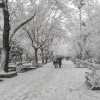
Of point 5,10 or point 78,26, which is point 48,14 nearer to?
point 78,26

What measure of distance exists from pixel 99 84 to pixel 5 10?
26.8 feet

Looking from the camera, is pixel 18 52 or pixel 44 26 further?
pixel 44 26

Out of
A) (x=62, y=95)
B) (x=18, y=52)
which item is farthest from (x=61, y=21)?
(x=62, y=95)

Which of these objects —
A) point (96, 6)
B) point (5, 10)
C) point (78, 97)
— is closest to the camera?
point (78, 97)

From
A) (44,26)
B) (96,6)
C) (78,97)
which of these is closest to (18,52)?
(44,26)

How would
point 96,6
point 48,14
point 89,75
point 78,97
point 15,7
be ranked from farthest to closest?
point 48,14 < point 96,6 < point 15,7 < point 89,75 < point 78,97

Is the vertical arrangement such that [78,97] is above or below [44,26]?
below

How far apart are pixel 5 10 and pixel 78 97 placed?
8.17 m

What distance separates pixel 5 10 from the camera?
403 inches

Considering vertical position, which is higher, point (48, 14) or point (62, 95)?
point (48, 14)

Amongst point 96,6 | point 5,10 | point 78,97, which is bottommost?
point 78,97

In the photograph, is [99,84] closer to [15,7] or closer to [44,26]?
[15,7]

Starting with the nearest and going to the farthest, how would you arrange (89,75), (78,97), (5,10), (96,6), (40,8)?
(78,97)
(89,75)
(5,10)
(96,6)
(40,8)

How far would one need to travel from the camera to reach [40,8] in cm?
2023
